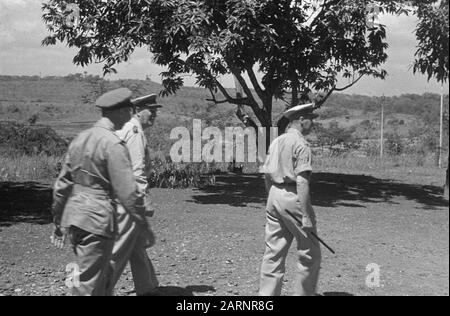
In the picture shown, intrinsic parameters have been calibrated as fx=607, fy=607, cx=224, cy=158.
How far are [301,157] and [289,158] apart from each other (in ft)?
0.32

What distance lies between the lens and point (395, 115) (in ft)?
153

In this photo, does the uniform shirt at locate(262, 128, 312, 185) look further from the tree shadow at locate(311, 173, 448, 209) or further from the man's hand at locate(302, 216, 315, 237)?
the tree shadow at locate(311, 173, 448, 209)

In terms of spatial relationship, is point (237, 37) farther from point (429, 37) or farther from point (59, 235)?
point (59, 235)

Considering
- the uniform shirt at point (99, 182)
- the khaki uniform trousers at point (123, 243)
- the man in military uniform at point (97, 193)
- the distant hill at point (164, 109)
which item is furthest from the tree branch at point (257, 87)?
Result: the uniform shirt at point (99, 182)

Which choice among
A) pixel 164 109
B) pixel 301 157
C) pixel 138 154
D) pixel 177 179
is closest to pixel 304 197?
pixel 301 157

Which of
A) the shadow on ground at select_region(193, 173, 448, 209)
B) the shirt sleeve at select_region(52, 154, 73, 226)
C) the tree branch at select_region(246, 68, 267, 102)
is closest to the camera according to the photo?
the shirt sleeve at select_region(52, 154, 73, 226)

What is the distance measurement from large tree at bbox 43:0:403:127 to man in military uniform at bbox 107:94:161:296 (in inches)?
193

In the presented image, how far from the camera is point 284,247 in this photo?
15.7ft

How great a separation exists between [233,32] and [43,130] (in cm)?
1399

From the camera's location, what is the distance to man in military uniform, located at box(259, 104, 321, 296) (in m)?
4.55

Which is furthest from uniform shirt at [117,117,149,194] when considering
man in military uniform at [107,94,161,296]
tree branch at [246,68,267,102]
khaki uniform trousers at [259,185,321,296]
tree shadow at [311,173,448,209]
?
tree branch at [246,68,267,102]

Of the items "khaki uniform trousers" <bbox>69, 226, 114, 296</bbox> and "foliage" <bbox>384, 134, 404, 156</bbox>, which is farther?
"foliage" <bbox>384, 134, 404, 156</bbox>

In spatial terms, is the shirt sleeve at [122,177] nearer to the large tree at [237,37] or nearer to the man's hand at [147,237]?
the man's hand at [147,237]
